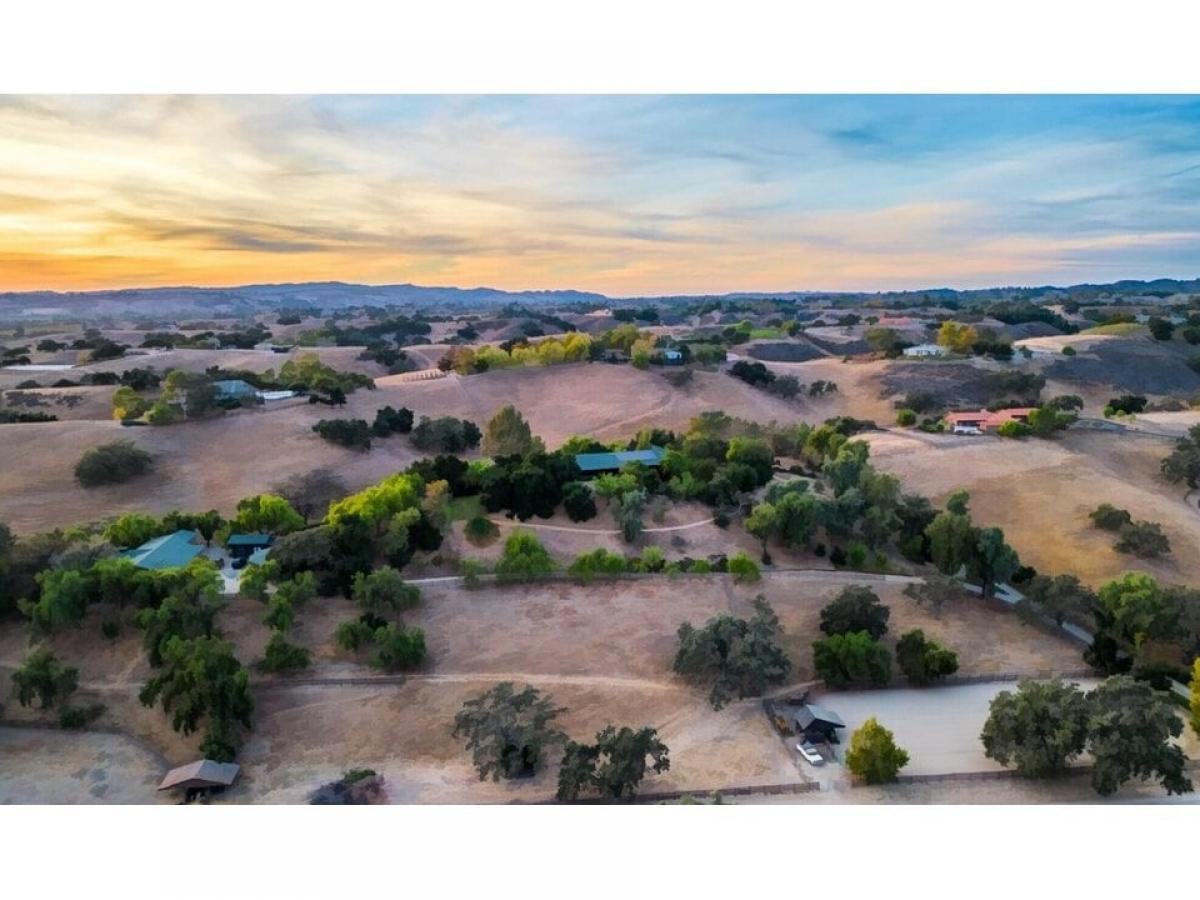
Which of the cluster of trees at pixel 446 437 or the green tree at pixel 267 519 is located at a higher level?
the cluster of trees at pixel 446 437

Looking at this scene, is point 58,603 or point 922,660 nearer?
point 922,660

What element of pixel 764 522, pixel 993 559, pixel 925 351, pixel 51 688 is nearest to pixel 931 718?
pixel 993 559

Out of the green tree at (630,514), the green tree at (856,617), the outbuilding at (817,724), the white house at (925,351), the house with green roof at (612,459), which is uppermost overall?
the white house at (925,351)

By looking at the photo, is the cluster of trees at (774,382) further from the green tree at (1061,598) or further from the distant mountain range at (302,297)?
the green tree at (1061,598)

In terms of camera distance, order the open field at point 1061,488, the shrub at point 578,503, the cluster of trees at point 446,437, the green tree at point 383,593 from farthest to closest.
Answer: the cluster of trees at point 446,437 < the shrub at point 578,503 < the open field at point 1061,488 < the green tree at point 383,593

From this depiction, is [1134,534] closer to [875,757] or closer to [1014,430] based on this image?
[1014,430]

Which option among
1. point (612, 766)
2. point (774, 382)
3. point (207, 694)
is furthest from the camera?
point (774, 382)

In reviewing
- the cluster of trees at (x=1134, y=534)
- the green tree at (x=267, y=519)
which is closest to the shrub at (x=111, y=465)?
the green tree at (x=267, y=519)
